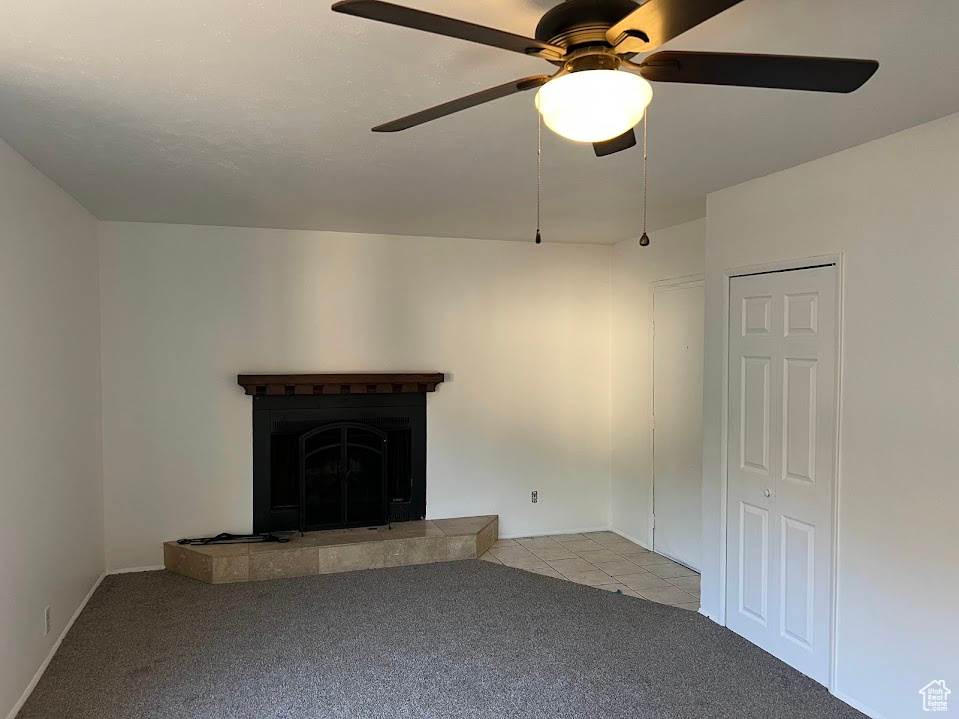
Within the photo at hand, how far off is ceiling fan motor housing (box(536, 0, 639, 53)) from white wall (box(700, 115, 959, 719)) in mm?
1906

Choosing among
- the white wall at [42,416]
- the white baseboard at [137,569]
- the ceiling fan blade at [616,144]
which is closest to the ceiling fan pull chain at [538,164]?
the ceiling fan blade at [616,144]

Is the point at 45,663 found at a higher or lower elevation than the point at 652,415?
lower

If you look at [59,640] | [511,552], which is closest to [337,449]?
[511,552]

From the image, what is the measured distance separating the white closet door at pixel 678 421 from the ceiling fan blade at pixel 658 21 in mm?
3340

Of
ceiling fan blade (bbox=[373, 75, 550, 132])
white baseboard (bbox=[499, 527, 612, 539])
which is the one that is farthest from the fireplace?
ceiling fan blade (bbox=[373, 75, 550, 132])

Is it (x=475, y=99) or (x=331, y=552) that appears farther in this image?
(x=331, y=552)

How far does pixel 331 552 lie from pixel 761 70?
4.03 m

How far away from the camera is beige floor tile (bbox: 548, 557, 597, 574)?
4623 mm

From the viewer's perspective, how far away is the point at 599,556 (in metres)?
4.95

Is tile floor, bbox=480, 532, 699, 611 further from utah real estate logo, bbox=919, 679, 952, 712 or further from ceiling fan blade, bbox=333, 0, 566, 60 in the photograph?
ceiling fan blade, bbox=333, 0, 566, 60

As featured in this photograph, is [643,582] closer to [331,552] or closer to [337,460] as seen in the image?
[331,552]

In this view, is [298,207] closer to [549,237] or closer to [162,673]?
[549,237]

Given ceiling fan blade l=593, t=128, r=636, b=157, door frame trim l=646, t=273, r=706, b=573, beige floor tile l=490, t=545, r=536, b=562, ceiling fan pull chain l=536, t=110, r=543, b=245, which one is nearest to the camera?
ceiling fan blade l=593, t=128, r=636, b=157

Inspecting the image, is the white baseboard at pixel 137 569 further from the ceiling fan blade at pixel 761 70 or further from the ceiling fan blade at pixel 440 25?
the ceiling fan blade at pixel 761 70
